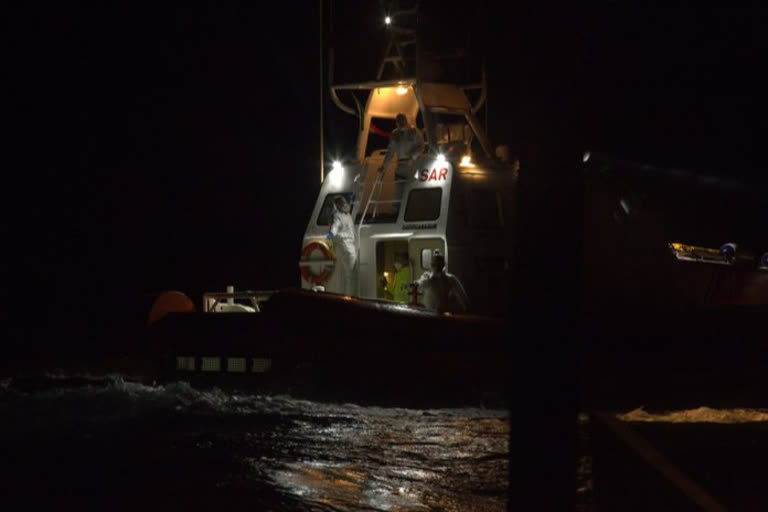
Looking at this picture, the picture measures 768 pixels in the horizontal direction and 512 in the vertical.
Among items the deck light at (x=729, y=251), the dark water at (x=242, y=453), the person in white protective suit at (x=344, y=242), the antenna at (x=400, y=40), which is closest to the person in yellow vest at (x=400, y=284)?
the person in white protective suit at (x=344, y=242)

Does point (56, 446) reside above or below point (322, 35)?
below

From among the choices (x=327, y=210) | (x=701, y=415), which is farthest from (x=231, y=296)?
(x=701, y=415)

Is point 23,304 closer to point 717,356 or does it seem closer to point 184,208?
point 184,208

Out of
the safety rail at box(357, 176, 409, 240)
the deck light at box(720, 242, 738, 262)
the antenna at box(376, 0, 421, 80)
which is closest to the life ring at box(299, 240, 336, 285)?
the safety rail at box(357, 176, 409, 240)

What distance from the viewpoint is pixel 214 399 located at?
954 centimetres

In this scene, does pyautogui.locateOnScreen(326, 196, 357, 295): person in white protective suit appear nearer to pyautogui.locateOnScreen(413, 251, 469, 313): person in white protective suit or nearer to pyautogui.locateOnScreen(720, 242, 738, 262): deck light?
pyautogui.locateOnScreen(413, 251, 469, 313): person in white protective suit

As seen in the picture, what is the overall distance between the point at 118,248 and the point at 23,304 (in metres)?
6.04

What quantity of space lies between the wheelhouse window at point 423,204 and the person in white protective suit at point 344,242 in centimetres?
73

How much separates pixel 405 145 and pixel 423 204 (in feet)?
2.86

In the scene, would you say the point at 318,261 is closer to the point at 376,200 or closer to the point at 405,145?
the point at 376,200

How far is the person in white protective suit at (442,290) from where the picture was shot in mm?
9570

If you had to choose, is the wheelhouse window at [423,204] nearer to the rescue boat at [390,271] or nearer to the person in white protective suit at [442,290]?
the rescue boat at [390,271]

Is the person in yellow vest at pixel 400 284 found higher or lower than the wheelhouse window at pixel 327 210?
lower

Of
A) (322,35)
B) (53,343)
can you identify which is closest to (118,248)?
(53,343)
